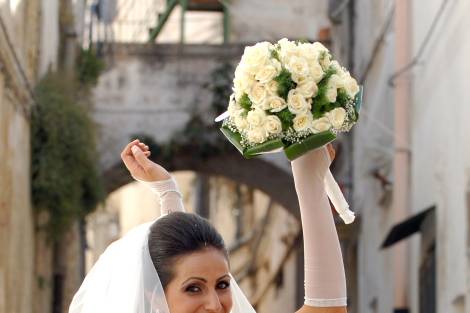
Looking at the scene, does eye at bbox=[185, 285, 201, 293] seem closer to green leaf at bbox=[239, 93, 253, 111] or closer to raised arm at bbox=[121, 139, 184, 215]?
green leaf at bbox=[239, 93, 253, 111]

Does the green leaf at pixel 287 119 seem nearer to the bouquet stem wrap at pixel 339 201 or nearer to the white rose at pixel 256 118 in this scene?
the white rose at pixel 256 118

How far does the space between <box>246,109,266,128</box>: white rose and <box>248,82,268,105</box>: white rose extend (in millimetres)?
34

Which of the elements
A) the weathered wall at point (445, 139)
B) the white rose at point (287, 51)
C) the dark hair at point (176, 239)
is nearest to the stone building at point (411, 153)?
the weathered wall at point (445, 139)

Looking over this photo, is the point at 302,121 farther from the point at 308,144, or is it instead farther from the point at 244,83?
the point at 244,83

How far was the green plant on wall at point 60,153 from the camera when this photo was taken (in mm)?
15547

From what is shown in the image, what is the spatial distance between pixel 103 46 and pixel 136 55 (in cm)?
48

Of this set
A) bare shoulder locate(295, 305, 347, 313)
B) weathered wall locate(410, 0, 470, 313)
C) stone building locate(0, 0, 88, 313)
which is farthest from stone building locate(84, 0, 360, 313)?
bare shoulder locate(295, 305, 347, 313)

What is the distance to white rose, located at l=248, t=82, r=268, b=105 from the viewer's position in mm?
4531

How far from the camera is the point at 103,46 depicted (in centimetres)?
1988

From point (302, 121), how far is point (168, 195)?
108 cm

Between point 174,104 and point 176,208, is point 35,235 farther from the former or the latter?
point 176,208

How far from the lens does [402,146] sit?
15.3 m

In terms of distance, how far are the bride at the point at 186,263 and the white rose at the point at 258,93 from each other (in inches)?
10.4

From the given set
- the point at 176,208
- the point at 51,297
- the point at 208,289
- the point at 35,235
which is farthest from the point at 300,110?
the point at 51,297
